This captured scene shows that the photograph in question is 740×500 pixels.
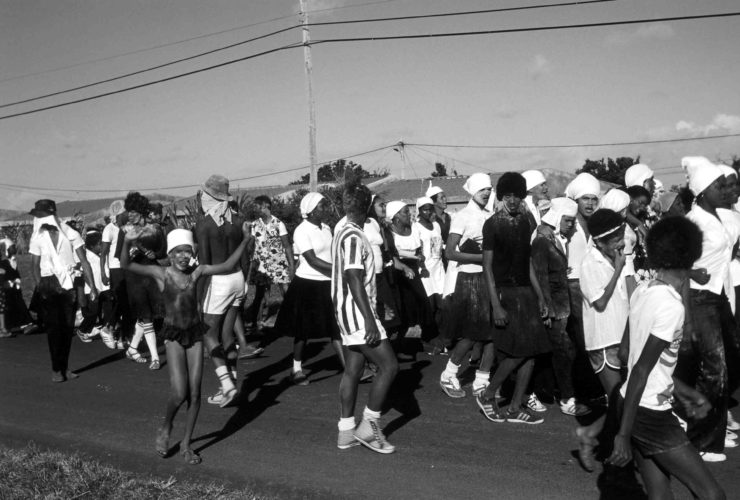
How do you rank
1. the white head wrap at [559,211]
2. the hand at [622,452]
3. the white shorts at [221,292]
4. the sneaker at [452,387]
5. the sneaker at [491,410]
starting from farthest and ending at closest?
1. the white shorts at [221,292]
2. the sneaker at [452,387]
3. the white head wrap at [559,211]
4. the sneaker at [491,410]
5. the hand at [622,452]

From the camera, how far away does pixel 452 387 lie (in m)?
7.30

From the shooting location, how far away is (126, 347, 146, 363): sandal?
9841 millimetres

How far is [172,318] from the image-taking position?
5.77 m

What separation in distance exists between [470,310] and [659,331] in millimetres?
3679

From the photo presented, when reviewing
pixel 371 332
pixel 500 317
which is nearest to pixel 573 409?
pixel 500 317

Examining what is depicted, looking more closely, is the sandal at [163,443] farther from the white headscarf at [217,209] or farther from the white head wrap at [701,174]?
the white head wrap at [701,174]

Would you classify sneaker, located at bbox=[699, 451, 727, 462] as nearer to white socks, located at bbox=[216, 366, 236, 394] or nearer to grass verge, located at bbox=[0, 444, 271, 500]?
grass verge, located at bbox=[0, 444, 271, 500]

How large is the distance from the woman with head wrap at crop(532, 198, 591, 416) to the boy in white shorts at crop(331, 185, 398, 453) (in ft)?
5.37

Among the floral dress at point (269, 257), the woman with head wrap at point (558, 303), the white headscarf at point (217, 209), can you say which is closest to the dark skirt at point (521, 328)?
the woman with head wrap at point (558, 303)

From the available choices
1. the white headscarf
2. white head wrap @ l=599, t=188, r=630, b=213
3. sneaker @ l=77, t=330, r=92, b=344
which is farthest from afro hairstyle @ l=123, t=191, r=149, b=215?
sneaker @ l=77, t=330, r=92, b=344

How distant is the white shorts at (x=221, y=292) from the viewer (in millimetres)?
7379

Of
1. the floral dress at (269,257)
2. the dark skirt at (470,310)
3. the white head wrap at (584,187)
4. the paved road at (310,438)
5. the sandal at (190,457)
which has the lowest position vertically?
the paved road at (310,438)

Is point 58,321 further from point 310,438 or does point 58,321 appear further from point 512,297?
point 512,297

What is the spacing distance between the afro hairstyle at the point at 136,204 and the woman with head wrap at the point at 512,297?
3.60 metres
